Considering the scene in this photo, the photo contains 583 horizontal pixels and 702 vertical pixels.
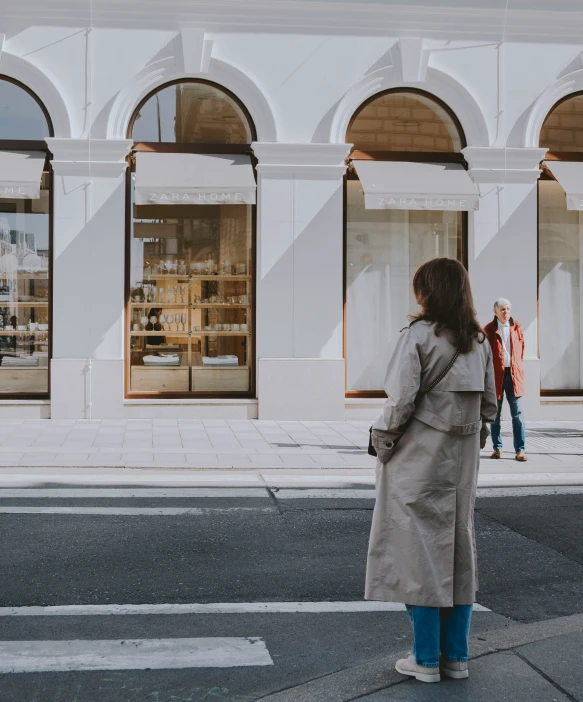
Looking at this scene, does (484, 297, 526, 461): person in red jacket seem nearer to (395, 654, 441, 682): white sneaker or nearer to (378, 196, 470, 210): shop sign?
(378, 196, 470, 210): shop sign

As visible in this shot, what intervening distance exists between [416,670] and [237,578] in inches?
79.6

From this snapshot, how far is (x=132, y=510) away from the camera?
756 cm

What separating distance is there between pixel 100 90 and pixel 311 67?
325cm

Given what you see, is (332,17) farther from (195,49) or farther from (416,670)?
(416,670)

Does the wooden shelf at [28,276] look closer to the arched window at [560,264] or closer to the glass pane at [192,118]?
the glass pane at [192,118]

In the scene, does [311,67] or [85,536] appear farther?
[311,67]

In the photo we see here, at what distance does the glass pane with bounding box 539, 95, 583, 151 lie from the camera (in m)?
15.0

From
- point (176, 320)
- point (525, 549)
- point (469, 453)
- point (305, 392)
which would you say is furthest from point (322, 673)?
point (176, 320)

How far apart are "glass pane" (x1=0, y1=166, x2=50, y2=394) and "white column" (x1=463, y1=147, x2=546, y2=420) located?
22.0ft

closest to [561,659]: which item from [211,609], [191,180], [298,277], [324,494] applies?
[211,609]

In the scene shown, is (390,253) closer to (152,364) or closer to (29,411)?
(152,364)

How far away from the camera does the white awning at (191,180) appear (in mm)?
13406

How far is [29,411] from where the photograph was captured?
45.1ft

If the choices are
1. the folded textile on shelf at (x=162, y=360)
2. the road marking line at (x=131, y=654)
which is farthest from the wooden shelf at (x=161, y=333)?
the road marking line at (x=131, y=654)
